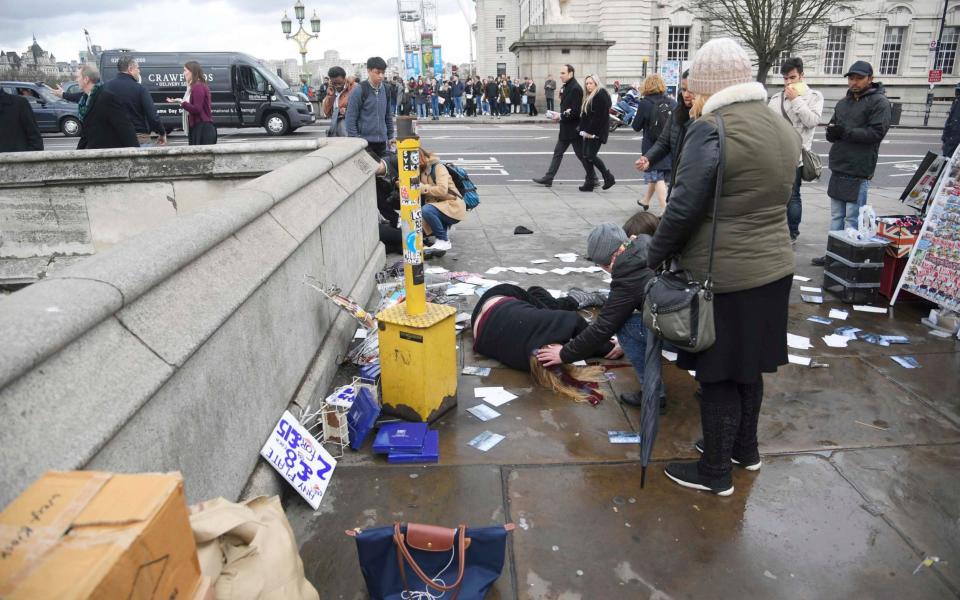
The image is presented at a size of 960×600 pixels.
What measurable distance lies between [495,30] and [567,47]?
6830 centimetres

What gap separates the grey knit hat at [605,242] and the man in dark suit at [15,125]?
6.93 m

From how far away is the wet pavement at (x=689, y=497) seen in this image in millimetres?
2693

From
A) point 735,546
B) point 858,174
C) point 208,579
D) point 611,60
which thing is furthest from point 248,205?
point 611,60

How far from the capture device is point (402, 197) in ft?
12.1

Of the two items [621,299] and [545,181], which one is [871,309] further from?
[545,181]

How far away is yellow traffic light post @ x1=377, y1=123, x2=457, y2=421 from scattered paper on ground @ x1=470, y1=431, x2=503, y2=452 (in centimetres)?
32

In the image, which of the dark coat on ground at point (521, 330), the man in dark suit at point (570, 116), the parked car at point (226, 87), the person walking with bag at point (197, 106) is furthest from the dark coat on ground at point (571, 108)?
the parked car at point (226, 87)

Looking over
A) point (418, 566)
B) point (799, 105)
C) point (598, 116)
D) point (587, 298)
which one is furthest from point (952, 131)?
point (418, 566)

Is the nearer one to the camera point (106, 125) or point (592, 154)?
point (106, 125)

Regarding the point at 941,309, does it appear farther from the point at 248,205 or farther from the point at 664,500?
the point at 248,205

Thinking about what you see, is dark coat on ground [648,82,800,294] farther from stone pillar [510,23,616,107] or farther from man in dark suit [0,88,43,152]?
stone pillar [510,23,616,107]

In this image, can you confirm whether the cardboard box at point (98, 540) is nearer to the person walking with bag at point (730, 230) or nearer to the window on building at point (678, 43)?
the person walking with bag at point (730, 230)

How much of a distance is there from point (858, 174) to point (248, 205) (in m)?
5.90

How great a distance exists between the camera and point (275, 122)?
2197 centimetres
